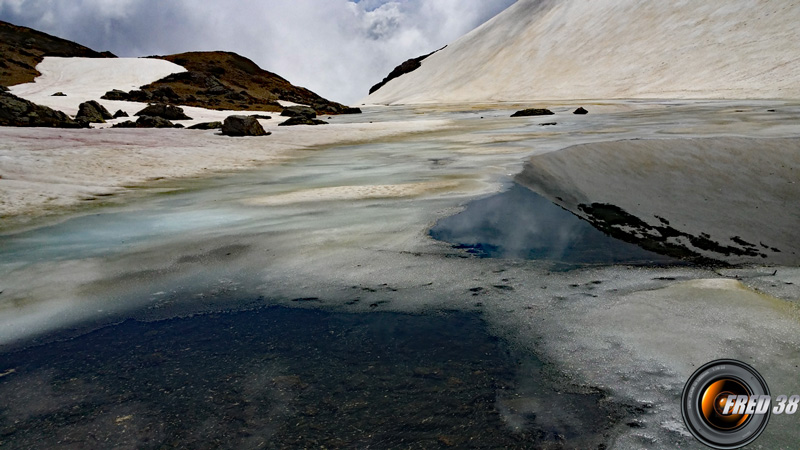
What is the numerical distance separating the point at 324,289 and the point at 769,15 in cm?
6494

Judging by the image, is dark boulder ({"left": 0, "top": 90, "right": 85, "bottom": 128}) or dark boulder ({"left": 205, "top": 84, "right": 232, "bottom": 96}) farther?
dark boulder ({"left": 205, "top": 84, "right": 232, "bottom": 96})

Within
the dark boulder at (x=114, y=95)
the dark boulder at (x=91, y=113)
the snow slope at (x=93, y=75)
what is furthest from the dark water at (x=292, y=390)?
the snow slope at (x=93, y=75)

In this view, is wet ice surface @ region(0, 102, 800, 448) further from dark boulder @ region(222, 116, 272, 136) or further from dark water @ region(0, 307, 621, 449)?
dark boulder @ region(222, 116, 272, 136)

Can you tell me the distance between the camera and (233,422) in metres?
2.29

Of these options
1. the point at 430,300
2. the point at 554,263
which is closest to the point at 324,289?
the point at 430,300

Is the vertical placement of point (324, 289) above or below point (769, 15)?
below

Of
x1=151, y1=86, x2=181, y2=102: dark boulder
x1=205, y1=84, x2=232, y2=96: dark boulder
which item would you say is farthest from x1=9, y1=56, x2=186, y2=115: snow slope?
x1=205, y1=84, x2=232, y2=96: dark boulder

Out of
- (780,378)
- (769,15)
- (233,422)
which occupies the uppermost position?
A: (769,15)

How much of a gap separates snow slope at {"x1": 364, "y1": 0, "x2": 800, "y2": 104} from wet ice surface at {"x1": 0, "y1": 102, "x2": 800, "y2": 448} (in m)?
42.1

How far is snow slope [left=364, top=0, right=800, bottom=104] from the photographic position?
158 ft

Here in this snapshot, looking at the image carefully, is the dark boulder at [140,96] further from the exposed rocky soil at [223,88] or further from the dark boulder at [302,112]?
the dark boulder at [302,112]

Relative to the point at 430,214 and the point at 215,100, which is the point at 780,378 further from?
the point at 215,100

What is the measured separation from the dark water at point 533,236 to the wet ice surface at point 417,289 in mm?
205

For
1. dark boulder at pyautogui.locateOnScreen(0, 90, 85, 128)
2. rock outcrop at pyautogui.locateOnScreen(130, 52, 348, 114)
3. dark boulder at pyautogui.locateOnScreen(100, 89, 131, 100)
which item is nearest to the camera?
dark boulder at pyautogui.locateOnScreen(0, 90, 85, 128)
